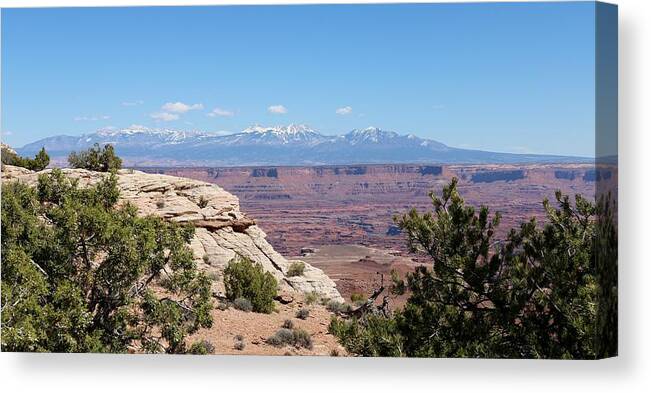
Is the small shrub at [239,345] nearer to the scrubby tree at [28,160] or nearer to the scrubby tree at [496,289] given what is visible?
the scrubby tree at [496,289]

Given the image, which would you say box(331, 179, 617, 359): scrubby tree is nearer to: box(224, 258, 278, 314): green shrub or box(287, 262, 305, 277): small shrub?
box(224, 258, 278, 314): green shrub

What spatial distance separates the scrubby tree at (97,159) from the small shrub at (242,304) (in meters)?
2.33

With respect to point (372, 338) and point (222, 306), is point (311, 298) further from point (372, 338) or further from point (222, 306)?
point (372, 338)

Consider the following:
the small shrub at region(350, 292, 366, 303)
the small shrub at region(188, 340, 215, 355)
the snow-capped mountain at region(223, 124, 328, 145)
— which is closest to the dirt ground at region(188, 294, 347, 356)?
the small shrub at region(188, 340, 215, 355)

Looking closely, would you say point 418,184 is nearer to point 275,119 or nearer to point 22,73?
point 275,119

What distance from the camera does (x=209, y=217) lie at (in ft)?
49.4

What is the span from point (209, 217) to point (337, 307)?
10.3 ft

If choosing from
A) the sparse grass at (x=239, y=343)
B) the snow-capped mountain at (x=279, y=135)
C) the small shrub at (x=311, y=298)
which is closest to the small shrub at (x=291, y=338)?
the sparse grass at (x=239, y=343)

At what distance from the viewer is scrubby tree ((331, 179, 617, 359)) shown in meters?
9.70

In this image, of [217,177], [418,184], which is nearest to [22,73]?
[217,177]

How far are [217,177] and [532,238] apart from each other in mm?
4209

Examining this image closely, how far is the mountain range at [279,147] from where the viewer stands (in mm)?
10742

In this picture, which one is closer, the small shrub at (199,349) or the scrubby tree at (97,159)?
the small shrub at (199,349)

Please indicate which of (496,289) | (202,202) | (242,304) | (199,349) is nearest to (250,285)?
(242,304)
